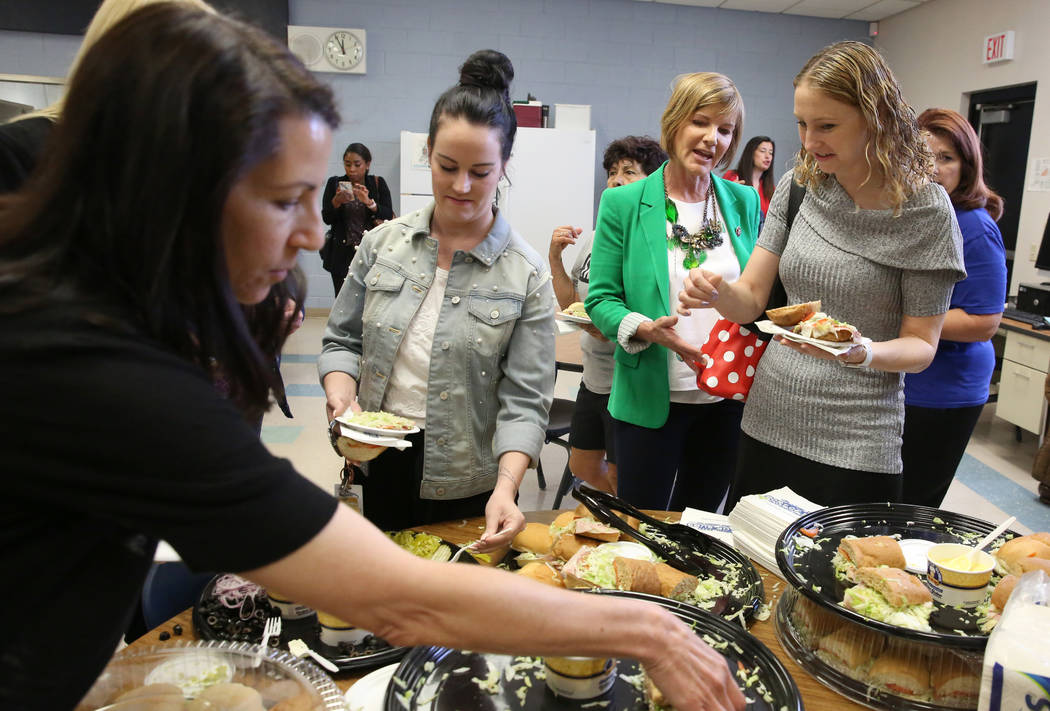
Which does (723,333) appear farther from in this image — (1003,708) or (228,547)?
(228,547)

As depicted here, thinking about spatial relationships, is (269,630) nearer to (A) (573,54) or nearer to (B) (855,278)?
(B) (855,278)

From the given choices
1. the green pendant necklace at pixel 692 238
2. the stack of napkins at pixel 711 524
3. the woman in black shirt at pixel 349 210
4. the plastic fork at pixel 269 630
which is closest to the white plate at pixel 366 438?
the plastic fork at pixel 269 630

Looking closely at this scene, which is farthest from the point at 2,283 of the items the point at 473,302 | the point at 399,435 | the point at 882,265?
the point at 882,265

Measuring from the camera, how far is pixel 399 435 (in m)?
1.55

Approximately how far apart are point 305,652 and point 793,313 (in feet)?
4.24

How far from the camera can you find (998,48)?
6527mm

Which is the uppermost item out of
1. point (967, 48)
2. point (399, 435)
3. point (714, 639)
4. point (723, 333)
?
point (967, 48)

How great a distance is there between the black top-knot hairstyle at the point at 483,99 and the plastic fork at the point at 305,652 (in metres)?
1.13

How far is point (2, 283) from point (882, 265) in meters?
1.71

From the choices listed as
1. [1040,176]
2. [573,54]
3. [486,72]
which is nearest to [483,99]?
[486,72]

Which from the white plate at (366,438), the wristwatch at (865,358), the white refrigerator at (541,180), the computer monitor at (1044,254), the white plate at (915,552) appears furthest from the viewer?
the white refrigerator at (541,180)

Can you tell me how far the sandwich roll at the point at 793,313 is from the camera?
5.92ft

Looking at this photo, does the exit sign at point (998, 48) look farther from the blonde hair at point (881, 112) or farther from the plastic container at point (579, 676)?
the plastic container at point (579, 676)

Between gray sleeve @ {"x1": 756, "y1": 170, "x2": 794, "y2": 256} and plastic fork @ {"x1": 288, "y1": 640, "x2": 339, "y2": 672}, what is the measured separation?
150 centimetres
